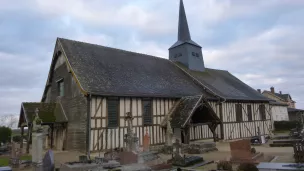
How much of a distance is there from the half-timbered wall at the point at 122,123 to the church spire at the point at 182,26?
11153 millimetres

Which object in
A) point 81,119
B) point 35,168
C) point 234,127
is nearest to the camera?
point 35,168

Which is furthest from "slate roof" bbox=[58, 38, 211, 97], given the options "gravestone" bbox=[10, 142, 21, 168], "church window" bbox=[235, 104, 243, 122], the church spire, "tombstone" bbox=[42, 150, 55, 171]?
the church spire

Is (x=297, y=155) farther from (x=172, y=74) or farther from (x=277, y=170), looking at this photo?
(x=172, y=74)

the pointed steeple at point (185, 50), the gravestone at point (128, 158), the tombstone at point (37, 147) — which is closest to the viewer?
the tombstone at point (37, 147)

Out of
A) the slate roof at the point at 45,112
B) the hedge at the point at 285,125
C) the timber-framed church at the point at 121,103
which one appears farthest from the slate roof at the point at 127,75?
the hedge at the point at 285,125

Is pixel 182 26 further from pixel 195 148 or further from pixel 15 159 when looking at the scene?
pixel 15 159

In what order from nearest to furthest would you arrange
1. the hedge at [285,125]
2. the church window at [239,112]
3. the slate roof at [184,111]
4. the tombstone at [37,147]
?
1. the tombstone at [37,147]
2. the slate roof at [184,111]
3. the church window at [239,112]
4. the hedge at [285,125]

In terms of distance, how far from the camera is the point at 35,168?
308 inches

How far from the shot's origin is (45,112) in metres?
13.6

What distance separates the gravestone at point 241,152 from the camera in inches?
334

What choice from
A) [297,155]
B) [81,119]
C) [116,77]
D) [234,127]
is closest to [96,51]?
[116,77]

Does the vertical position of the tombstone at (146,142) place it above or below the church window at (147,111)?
below

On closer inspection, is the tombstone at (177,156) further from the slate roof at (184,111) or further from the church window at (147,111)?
the church window at (147,111)

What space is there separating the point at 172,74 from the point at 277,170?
13.2m
